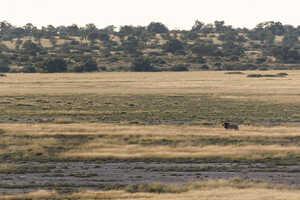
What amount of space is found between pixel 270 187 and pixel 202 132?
15111 millimetres

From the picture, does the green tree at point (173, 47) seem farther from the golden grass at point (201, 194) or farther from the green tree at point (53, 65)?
the golden grass at point (201, 194)

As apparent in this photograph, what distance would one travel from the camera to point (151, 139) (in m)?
37.0

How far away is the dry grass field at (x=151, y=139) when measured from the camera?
24766 millimetres

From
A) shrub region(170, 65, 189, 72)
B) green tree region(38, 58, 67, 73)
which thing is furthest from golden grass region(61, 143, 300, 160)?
shrub region(170, 65, 189, 72)

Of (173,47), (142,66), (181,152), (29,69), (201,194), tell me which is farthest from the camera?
(173,47)

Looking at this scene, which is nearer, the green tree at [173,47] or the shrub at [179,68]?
the shrub at [179,68]

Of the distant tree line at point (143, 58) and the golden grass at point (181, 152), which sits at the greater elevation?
the golden grass at point (181, 152)

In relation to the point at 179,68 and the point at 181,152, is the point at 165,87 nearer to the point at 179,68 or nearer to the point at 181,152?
the point at 179,68

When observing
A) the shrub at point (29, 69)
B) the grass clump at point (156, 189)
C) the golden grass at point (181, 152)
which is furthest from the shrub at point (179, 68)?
the grass clump at point (156, 189)

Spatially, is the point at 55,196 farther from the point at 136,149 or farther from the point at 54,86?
the point at 54,86

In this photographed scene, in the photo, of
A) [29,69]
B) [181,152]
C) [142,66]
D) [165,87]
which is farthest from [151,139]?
[29,69]

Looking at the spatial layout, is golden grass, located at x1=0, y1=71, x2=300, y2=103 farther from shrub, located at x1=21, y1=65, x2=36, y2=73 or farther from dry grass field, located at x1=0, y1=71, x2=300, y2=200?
shrub, located at x1=21, y1=65, x2=36, y2=73

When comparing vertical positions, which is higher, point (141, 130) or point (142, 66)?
point (141, 130)

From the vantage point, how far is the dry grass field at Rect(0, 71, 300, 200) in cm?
2477
